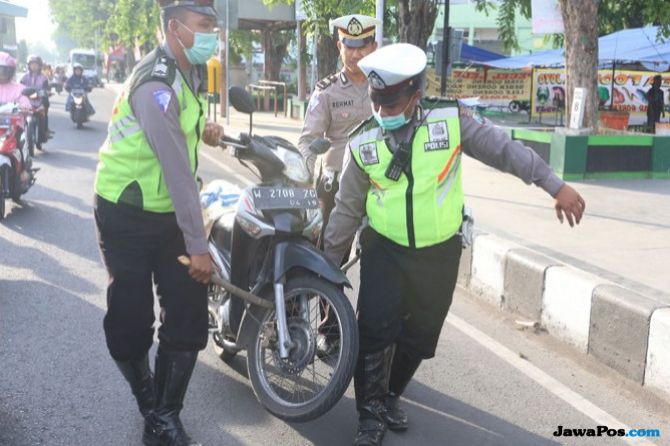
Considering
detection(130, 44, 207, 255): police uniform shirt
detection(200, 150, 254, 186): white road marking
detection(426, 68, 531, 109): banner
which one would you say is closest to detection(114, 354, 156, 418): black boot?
detection(130, 44, 207, 255): police uniform shirt

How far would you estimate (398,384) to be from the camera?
374 centimetres

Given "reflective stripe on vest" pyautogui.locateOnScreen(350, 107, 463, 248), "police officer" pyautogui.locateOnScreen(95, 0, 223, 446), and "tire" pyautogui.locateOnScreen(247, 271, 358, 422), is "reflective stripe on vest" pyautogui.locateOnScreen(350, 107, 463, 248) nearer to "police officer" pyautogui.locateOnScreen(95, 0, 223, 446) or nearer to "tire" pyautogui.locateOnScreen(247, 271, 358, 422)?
"tire" pyautogui.locateOnScreen(247, 271, 358, 422)

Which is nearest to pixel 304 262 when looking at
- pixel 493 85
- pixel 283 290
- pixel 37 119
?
pixel 283 290

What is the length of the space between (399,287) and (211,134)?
102cm

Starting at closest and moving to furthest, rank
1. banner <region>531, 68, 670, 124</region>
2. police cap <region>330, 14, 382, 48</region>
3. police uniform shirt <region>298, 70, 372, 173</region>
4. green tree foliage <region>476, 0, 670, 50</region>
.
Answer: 1. police cap <region>330, 14, 382, 48</region>
2. police uniform shirt <region>298, 70, 372, 173</region>
3. green tree foliage <region>476, 0, 670, 50</region>
4. banner <region>531, 68, 670, 124</region>

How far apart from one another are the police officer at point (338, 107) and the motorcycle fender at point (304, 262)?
1093 millimetres

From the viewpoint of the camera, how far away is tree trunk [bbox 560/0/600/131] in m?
11.6

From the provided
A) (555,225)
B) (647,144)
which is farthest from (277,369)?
(647,144)

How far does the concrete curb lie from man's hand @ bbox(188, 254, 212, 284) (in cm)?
246

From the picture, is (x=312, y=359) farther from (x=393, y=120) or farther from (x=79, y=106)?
(x=79, y=106)

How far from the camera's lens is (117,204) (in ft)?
10.3

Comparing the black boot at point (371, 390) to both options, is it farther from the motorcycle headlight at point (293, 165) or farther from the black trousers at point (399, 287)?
the motorcycle headlight at point (293, 165)

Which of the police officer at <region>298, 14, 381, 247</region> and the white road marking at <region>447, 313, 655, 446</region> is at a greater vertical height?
the police officer at <region>298, 14, 381, 247</region>

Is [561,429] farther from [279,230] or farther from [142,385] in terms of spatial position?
[142,385]
